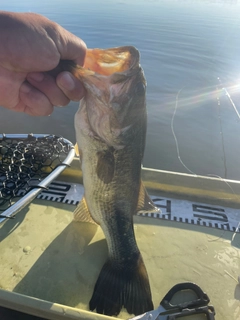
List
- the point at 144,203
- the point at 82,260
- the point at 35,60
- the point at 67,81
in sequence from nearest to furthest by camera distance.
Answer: the point at 35,60
the point at 67,81
the point at 144,203
the point at 82,260

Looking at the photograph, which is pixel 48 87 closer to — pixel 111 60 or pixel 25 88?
pixel 25 88

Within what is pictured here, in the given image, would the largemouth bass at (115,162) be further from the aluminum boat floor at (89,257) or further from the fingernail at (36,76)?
the fingernail at (36,76)

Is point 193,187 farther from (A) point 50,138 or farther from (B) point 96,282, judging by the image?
(A) point 50,138

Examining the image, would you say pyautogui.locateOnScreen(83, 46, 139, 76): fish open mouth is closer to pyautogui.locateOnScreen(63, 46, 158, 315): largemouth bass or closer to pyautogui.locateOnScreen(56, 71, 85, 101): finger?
pyautogui.locateOnScreen(63, 46, 158, 315): largemouth bass

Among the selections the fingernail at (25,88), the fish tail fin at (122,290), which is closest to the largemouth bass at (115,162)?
the fish tail fin at (122,290)

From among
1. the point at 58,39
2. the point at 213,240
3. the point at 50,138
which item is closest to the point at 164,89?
the point at 50,138

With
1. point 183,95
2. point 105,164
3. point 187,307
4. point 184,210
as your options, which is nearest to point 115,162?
point 105,164
